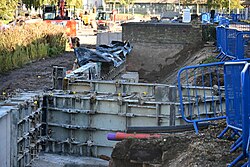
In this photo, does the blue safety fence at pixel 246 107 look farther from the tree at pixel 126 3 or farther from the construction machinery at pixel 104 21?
the tree at pixel 126 3

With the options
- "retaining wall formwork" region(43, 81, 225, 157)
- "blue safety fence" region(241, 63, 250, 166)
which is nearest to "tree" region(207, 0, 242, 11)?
"retaining wall formwork" region(43, 81, 225, 157)

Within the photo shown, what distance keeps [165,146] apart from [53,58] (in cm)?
2165

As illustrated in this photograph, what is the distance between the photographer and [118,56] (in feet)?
75.7

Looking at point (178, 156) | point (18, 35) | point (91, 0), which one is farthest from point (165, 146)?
point (91, 0)

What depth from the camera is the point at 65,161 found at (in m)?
12.3

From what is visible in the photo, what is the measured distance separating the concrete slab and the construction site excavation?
0.9 inches

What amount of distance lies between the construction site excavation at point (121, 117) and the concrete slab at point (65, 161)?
Result: 0.02 meters

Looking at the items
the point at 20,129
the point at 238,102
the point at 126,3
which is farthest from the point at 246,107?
the point at 126,3

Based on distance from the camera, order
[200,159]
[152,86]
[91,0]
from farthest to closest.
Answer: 1. [91,0]
2. [152,86]
3. [200,159]

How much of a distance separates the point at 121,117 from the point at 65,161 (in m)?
1.70

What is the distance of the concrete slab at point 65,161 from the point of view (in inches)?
469

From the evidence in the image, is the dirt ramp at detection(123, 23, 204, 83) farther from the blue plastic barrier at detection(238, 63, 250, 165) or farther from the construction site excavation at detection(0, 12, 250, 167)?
the blue plastic barrier at detection(238, 63, 250, 165)

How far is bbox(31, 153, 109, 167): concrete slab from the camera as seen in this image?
39.1 feet

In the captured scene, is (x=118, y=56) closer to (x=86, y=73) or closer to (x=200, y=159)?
(x=86, y=73)
